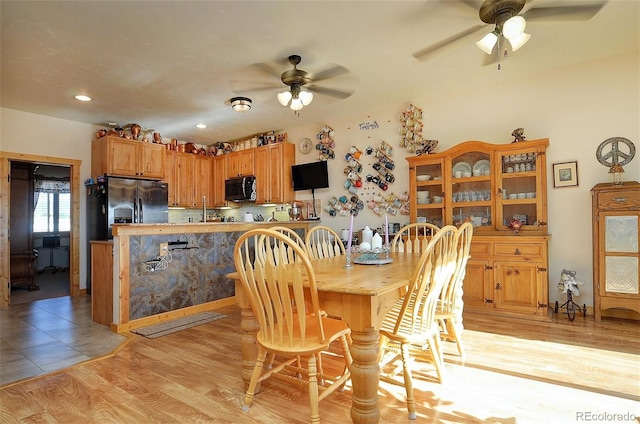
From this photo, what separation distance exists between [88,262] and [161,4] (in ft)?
14.5

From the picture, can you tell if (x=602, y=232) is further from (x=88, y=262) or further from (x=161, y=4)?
(x=88, y=262)

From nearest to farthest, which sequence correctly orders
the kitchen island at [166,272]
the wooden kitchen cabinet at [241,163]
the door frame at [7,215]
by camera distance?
1. the kitchen island at [166,272]
2. the door frame at [7,215]
3. the wooden kitchen cabinet at [241,163]

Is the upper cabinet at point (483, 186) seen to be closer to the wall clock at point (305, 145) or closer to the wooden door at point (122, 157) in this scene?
the wall clock at point (305, 145)

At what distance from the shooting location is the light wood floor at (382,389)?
1.87 m

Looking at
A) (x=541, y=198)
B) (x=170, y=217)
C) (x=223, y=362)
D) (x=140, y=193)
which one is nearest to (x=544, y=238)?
(x=541, y=198)

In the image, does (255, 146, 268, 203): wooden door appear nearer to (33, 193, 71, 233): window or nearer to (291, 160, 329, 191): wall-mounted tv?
(291, 160, 329, 191): wall-mounted tv

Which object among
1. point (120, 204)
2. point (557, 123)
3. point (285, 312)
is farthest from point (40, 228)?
point (557, 123)

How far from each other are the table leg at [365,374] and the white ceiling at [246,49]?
2.29 m

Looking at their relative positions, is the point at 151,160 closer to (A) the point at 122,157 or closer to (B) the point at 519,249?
(A) the point at 122,157

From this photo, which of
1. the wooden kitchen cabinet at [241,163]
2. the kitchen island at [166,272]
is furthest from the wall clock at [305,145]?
the kitchen island at [166,272]

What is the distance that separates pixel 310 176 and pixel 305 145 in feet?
1.92

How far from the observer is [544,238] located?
3.49 m

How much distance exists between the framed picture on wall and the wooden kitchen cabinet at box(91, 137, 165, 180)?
563cm

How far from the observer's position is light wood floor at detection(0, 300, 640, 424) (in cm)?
187
